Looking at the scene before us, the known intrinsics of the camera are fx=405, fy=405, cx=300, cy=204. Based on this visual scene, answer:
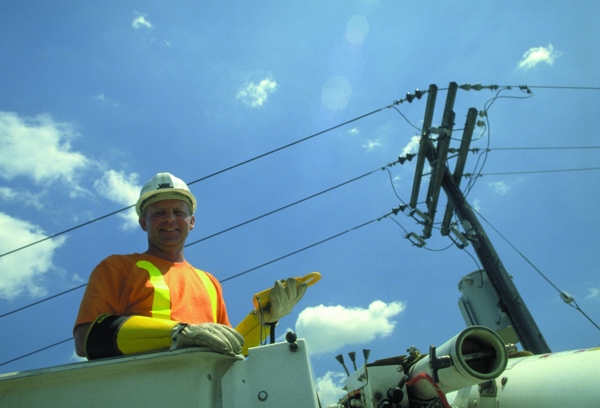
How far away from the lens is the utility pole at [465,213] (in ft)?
21.6

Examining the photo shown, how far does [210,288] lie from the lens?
2.75m

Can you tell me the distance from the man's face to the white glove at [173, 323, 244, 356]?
122cm

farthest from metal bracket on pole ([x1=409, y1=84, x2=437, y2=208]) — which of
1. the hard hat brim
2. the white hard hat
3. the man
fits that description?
the hard hat brim

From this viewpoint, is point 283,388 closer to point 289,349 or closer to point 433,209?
point 289,349

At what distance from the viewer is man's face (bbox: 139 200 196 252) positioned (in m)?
2.71

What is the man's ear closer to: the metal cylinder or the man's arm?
the man's arm

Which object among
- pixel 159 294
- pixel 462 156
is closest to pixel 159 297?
pixel 159 294

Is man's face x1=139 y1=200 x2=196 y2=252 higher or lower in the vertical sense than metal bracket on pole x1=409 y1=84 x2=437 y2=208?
lower

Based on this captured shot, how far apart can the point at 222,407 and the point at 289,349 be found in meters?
0.31

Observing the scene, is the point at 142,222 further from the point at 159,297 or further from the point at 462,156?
the point at 462,156

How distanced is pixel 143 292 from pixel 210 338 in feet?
2.78

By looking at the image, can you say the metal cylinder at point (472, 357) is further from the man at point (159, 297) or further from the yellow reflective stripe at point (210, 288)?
the yellow reflective stripe at point (210, 288)

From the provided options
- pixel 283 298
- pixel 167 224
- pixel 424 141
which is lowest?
pixel 283 298

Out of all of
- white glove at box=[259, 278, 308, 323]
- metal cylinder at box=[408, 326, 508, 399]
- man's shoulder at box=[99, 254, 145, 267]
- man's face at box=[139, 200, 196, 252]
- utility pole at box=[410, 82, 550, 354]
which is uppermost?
utility pole at box=[410, 82, 550, 354]
